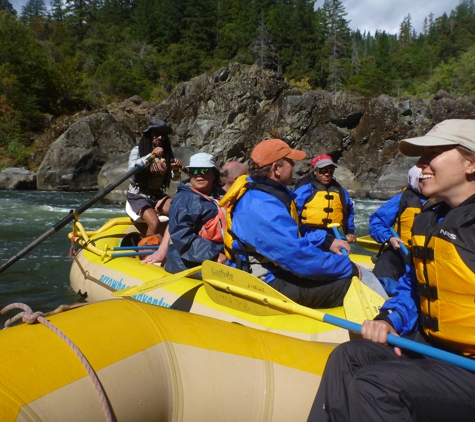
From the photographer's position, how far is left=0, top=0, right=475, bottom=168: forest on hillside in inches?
Result: 998

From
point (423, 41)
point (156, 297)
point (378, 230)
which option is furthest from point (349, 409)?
point (423, 41)

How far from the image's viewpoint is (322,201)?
4242 millimetres

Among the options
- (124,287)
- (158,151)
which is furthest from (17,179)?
(124,287)

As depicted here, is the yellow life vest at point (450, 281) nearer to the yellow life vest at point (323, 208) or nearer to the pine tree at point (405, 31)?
the yellow life vest at point (323, 208)

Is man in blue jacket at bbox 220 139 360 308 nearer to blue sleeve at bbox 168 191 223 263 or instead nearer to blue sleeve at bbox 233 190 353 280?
blue sleeve at bbox 233 190 353 280

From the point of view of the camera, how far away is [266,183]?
241cm

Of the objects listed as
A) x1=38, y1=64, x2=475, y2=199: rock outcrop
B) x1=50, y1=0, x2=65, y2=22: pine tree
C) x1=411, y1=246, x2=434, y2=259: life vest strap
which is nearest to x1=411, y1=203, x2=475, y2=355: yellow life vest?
x1=411, y1=246, x2=434, y2=259: life vest strap

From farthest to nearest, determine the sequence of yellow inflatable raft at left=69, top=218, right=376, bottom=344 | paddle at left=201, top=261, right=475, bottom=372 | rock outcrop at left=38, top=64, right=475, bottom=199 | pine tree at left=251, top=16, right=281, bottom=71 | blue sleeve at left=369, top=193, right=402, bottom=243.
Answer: pine tree at left=251, top=16, right=281, bottom=71, rock outcrop at left=38, top=64, right=475, bottom=199, blue sleeve at left=369, top=193, right=402, bottom=243, yellow inflatable raft at left=69, top=218, right=376, bottom=344, paddle at left=201, top=261, right=475, bottom=372

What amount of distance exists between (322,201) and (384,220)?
2.55 feet

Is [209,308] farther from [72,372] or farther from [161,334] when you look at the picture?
[72,372]

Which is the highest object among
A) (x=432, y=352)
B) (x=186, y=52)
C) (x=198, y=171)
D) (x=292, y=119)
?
(x=186, y=52)

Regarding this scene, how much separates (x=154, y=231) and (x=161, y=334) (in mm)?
2871

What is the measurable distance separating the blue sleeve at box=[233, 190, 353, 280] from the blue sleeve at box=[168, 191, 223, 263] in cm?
74

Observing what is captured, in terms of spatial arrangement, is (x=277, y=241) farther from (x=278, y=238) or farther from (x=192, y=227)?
(x=192, y=227)
